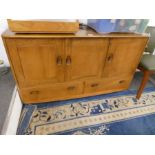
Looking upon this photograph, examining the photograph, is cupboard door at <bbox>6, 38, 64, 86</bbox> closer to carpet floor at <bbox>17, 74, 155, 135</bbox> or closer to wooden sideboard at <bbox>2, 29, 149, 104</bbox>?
wooden sideboard at <bbox>2, 29, 149, 104</bbox>

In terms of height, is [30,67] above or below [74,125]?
above

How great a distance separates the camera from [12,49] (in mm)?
1109

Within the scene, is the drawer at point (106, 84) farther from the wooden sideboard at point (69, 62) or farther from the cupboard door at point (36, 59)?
the cupboard door at point (36, 59)

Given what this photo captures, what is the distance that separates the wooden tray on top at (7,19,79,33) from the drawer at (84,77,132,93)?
672 millimetres

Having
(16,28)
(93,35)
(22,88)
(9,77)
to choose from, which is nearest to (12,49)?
(16,28)

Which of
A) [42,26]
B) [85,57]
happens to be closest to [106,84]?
[85,57]

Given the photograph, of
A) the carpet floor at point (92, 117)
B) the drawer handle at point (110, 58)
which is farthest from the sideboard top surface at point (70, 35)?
the carpet floor at point (92, 117)

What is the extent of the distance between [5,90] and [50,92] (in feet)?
1.53

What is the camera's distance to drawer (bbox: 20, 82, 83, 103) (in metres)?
1.43

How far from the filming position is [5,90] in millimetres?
1378

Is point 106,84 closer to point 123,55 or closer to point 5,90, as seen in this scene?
point 123,55

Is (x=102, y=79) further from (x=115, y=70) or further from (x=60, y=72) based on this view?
(x=60, y=72)
